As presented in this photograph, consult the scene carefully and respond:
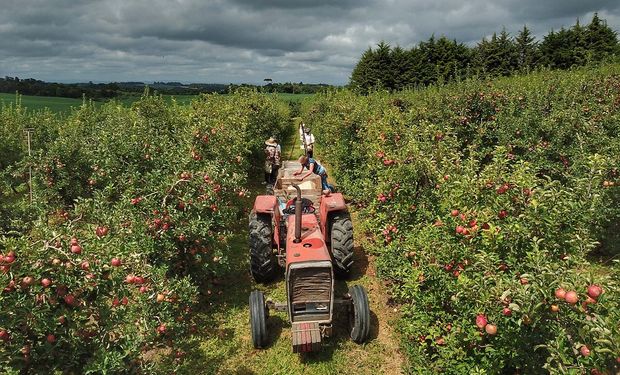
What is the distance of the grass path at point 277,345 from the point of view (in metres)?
4.65

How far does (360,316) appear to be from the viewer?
4.80 metres

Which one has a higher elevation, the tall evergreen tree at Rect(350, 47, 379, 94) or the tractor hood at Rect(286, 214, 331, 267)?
the tall evergreen tree at Rect(350, 47, 379, 94)

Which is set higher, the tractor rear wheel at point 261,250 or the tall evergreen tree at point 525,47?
the tall evergreen tree at point 525,47

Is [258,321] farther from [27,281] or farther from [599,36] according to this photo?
[599,36]

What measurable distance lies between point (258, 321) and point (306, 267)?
1.01 meters

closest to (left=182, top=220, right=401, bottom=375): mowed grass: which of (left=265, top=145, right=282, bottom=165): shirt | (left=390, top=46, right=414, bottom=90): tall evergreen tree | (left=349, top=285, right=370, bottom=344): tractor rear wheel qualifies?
(left=349, top=285, right=370, bottom=344): tractor rear wheel

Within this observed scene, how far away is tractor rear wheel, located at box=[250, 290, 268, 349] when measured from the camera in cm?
481

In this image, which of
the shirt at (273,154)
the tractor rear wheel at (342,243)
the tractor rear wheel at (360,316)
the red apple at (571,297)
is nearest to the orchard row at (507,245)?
the red apple at (571,297)

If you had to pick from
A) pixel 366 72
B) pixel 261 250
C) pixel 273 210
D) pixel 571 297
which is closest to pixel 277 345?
pixel 261 250

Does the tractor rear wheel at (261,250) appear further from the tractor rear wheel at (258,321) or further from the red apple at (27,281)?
the red apple at (27,281)

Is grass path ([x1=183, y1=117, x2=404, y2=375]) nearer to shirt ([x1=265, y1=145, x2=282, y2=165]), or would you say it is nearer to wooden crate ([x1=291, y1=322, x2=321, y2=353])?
wooden crate ([x1=291, y1=322, x2=321, y2=353])

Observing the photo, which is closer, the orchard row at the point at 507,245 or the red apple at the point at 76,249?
the orchard row at the point at 507,245

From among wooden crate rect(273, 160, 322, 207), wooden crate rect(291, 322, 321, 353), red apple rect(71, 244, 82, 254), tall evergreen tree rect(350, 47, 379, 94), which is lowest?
wooden crate rect(291, 322, 321, 353)

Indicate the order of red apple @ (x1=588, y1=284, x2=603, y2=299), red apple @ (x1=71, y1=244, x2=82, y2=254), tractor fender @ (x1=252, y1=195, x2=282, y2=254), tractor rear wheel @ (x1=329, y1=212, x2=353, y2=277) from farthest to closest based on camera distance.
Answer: tractor fender @ (x1=252, y1=195, x2=282, y2=254) → tractor rear wheel @ (x1=329, y1=212, x2=353, y2=277) → red apple @ (x1=71, y1=244, x2=82, y2=254) → red apple @ (x1=588, y1=284, x2=603, y2=299)
